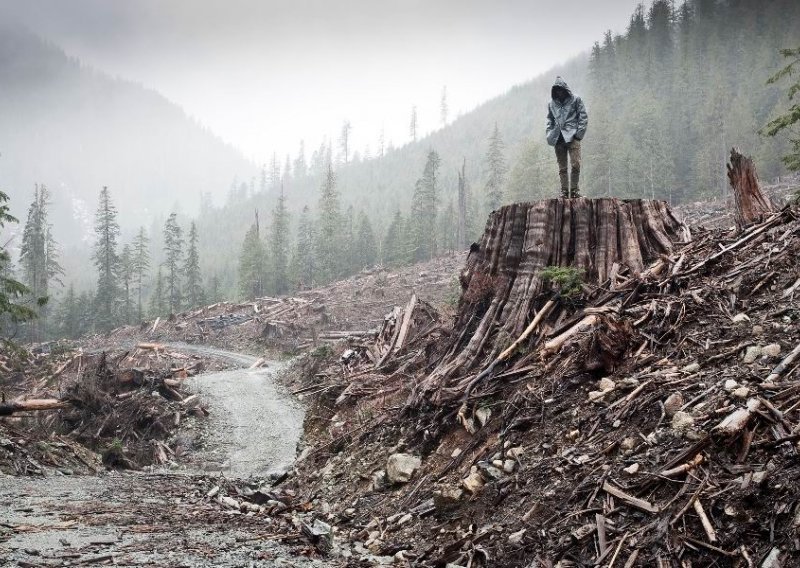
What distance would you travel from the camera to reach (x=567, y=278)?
675cm

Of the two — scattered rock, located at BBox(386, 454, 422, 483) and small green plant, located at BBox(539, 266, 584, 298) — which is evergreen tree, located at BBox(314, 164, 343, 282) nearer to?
small green plant, located at BBox(539, 266, 584, 298)

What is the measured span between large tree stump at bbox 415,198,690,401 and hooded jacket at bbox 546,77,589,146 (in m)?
1.88

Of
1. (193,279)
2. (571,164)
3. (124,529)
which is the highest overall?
(193,279)

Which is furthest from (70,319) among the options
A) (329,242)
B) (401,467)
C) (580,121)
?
(580,121)

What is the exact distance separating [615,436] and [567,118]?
6.50m

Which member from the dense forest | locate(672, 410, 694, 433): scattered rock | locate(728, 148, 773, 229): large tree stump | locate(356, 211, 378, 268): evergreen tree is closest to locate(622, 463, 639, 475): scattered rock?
locate(672, 410, 694, 433): scattered rock

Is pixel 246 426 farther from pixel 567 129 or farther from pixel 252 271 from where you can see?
pixel 252 271

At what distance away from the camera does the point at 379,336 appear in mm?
16484

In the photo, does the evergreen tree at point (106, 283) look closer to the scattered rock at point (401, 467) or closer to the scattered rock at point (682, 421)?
the scattered rock at point (401, 467)

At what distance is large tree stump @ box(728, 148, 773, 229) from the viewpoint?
7.32 metres

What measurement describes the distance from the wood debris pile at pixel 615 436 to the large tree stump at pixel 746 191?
709 mm

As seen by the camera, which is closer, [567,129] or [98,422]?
[567,129]

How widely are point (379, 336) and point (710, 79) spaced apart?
264 ft

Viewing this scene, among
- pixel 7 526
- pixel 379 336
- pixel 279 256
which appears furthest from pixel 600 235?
pixel 279 256
